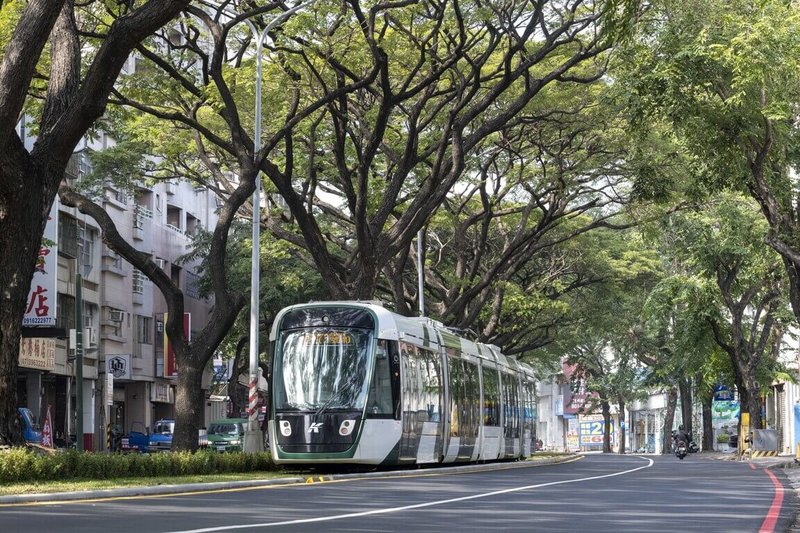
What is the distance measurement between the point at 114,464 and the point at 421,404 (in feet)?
28.0

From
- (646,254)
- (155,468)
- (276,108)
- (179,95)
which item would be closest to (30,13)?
(155,468)

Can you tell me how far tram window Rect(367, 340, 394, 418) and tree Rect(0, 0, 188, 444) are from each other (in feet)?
25.4

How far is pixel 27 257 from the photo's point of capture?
65.7 ft

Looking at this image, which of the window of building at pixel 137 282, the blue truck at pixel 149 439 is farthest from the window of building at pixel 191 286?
the blue truck at pixel 149 439

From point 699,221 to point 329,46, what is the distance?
2059 cm

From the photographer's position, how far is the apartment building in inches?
1750

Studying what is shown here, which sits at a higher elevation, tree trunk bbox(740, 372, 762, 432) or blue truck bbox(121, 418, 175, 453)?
Answer: tree trunk bbox(740, 372, 762, 432)

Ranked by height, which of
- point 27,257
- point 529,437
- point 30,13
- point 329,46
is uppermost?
point 329,46

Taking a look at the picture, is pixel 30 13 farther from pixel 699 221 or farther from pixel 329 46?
pixel 699 221

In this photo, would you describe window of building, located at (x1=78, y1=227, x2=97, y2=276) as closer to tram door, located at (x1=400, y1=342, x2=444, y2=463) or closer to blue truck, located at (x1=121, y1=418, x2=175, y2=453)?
blue truck, located at (x1=121, y1=418, x2=175, y2=453)

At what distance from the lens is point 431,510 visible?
48.6ft

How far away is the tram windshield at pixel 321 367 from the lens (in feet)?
85.0

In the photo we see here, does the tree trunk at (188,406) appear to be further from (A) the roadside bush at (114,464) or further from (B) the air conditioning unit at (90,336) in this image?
(B) the air conditioning unit at (90,336)

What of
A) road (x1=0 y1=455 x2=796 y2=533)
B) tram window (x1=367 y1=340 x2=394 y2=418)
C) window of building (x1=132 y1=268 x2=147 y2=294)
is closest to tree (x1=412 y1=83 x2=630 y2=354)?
tram window (x1=367 y1=340 x2=394 y2=418)
